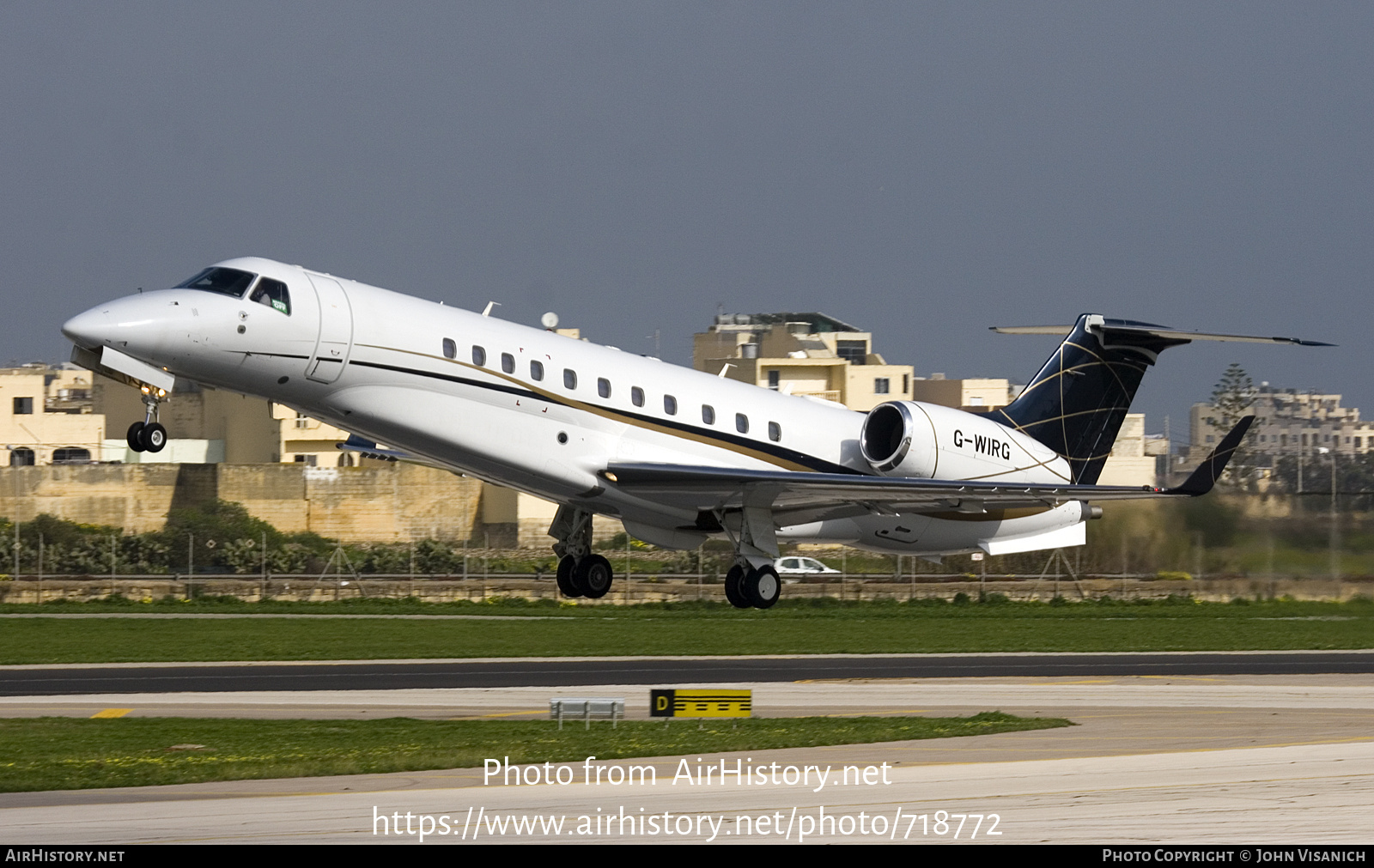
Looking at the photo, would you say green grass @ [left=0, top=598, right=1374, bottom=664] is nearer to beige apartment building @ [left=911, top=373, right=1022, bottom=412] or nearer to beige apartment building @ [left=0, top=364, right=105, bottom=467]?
beige apartment building @ [left=0, top=364, right=105, bottom=467]

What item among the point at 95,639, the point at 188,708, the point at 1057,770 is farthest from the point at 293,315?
the point at 95,639

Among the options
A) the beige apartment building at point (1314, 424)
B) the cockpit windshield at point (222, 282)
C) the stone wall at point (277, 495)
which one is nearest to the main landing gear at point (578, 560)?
the cockpit windshield at point (222, 282)

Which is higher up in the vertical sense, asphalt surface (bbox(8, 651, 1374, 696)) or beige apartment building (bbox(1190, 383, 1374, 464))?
beige apartment building (bbox(1190, 383, 1374, 464))

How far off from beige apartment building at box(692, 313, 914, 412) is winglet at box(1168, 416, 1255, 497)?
172 ft

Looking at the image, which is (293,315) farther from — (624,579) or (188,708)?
(624,579)

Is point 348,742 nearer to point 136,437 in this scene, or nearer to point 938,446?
point 136,437

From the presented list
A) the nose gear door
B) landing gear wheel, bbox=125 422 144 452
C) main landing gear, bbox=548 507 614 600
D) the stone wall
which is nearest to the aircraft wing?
main landing gear, bbox=548 507 614 600

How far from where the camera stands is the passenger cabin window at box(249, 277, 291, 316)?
71.7ft

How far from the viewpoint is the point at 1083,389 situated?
30828 millimetres

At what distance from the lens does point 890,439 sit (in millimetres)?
27734

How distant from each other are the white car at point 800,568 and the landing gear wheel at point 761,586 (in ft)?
82.7

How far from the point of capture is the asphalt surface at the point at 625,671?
29850 millimetres

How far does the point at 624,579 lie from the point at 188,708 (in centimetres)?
2347
